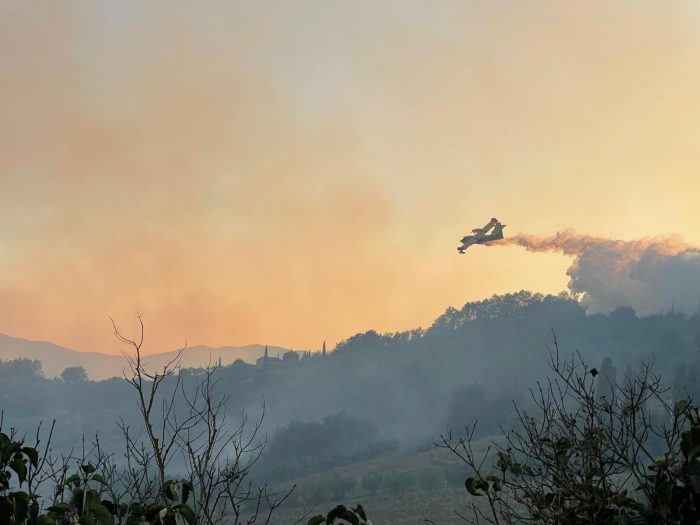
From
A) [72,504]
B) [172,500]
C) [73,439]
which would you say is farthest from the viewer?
[73,439]

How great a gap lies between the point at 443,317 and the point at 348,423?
62.6m

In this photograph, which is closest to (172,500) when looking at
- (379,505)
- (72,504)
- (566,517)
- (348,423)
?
(72,504)

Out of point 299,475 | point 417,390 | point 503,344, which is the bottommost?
point 299,475

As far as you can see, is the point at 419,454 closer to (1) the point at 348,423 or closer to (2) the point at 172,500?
(1) the point at 348,423

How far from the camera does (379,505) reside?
233ft

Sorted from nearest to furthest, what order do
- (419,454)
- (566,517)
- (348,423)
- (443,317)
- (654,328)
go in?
(566,517) → (419,454) → (348,423) → (654,328) → (443,317)

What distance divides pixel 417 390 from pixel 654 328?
180 ft

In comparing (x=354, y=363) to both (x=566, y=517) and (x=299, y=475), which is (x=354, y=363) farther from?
(x=566, y=517)

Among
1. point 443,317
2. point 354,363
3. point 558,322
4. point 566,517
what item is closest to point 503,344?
point 558,322

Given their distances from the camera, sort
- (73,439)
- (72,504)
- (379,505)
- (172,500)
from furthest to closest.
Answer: (73,439), (379,505), (172,500), (72,504)

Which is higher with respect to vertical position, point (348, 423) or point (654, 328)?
point (654, 328)

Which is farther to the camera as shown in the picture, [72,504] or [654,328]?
[654,328]

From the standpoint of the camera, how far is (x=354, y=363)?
175375mm

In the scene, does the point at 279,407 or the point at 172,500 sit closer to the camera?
the point at 172,500
